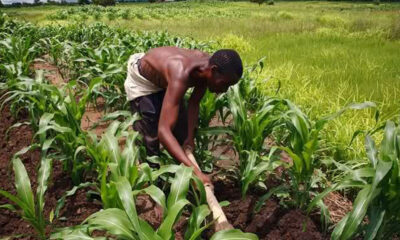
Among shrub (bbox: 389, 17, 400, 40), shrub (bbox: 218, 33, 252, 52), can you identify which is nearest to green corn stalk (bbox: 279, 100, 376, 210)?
shrub (bbox: 218, 33, 252, 52)

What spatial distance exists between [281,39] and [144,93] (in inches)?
323

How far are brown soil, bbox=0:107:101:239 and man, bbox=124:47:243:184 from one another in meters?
0.63

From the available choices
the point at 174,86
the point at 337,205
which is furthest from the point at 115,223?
the point at 337,205

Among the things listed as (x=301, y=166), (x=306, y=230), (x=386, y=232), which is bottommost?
(x=306, y=230)

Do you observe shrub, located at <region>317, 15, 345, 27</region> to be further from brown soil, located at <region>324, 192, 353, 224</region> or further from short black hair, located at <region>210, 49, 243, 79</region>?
short black hair, located at <region>210, 49, 243, 79</region>

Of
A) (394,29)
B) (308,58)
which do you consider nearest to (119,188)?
(308,58)

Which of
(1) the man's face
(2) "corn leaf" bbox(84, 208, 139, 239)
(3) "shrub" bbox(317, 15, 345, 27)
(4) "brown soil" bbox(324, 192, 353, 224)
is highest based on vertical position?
(3) "shrub" bbox(317, 15, 345, 27)

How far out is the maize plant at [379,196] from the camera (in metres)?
1.52

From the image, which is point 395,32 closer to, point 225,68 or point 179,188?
point 225,68

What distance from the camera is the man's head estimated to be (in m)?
1.98

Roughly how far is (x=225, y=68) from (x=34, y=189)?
1.72m

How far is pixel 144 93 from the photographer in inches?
107

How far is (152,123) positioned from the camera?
8.82 ft

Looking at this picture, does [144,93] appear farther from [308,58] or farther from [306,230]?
[308,58]
